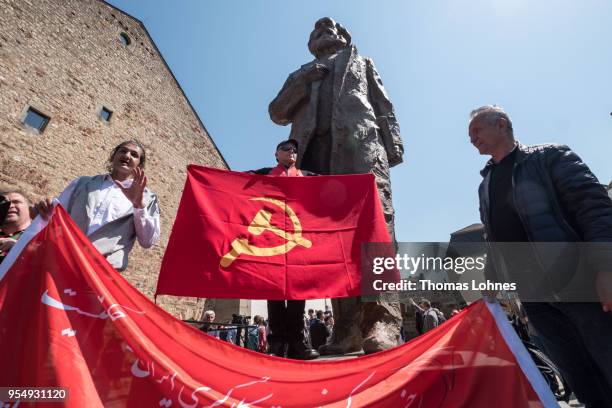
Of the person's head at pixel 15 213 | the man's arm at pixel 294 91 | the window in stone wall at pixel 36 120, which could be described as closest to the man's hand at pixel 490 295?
the person's head at pixel 15 213

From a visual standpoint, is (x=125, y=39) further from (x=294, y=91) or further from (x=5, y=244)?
(x=5, y=244)

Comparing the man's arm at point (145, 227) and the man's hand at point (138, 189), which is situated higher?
the man's hand at point (138, 189)

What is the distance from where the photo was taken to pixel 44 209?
157 centimetres

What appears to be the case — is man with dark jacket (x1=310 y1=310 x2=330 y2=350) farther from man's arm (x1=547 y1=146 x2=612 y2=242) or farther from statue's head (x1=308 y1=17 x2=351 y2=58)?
man's arm (x1=547 y1=146 x2=612 y2=242)

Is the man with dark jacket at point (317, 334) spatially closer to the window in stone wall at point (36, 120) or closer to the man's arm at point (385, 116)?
the man's arm at point (385, 116)

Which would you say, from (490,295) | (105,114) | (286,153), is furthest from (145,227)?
(105,114)

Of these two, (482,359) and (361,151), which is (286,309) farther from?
(361,151)

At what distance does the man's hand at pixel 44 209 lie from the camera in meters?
1.56

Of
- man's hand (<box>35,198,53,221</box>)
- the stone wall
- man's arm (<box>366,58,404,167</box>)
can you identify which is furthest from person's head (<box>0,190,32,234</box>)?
the stone wall

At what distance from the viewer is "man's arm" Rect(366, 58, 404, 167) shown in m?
3.79

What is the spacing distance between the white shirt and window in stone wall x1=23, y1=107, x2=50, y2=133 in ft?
32.6

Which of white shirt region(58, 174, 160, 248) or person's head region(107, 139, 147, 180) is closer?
white shirt region(58, 174, 160, 248)

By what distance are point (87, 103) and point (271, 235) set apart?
1192 cm

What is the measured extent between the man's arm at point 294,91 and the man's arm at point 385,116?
2.09 feet
